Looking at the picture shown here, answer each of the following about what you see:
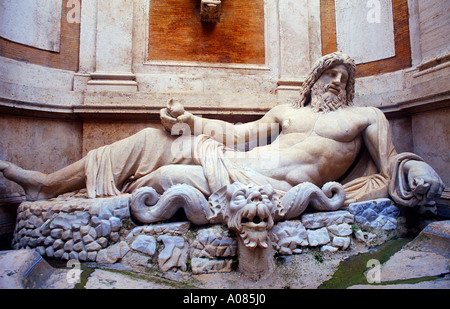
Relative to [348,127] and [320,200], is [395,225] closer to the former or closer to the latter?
[320,200]

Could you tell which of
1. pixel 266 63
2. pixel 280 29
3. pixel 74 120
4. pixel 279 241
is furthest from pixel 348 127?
pixel 74 120

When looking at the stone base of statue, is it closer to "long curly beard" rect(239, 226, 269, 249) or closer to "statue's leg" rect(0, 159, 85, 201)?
"long curly beard" rect(239, 226, 269, 249)

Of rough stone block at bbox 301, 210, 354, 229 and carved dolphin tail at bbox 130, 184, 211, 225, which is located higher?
carved dolphin tail at bbox 130, 184, 211, 225

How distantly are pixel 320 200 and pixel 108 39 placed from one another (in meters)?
3.39

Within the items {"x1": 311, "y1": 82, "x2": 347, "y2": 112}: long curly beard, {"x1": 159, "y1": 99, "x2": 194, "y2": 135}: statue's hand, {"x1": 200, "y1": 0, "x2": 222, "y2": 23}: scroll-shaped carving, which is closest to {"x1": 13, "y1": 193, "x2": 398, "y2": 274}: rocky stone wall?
{"x1": 159, "y1": 99, "x2": 194, "y2": 135}: statue's hand

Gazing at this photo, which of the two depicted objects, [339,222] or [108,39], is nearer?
[339,222]

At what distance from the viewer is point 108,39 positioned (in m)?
3.84

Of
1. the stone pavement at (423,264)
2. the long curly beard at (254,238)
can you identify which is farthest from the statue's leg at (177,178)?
the stone pavement at (423,264)

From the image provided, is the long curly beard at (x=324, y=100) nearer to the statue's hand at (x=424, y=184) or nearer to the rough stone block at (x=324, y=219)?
the statue's hand at (x=424, y=184)

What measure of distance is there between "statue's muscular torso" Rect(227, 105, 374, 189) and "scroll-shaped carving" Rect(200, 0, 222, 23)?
7.14 ft

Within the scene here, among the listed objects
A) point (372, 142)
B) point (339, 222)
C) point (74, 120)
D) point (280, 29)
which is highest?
point (280, 29)

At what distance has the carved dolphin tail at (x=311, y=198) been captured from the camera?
2.17 m

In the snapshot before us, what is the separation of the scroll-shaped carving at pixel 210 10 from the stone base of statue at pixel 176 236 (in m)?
2.94

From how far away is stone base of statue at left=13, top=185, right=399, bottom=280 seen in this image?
188cm
